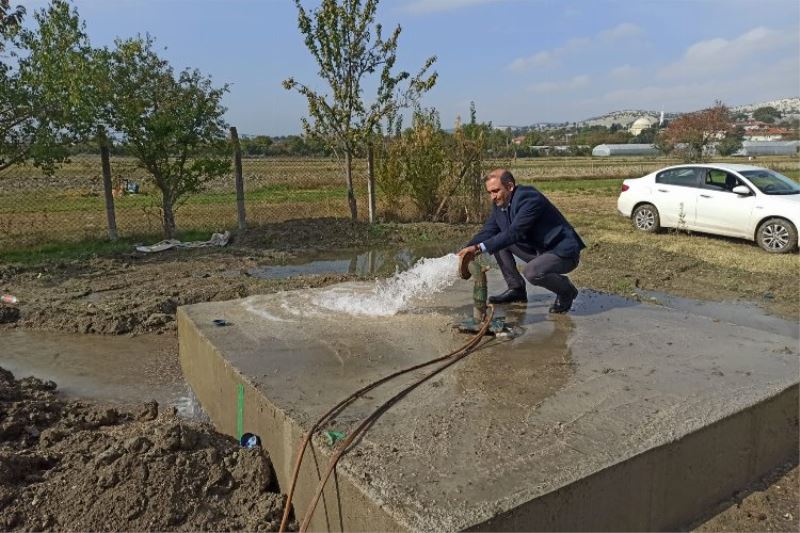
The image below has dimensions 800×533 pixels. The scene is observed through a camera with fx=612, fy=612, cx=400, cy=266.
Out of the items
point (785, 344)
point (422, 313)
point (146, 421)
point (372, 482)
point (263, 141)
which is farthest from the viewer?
point (263, 141)

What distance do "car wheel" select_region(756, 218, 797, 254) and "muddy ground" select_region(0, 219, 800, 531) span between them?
196 cm

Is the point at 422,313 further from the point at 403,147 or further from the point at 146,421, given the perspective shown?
the point at 403,147

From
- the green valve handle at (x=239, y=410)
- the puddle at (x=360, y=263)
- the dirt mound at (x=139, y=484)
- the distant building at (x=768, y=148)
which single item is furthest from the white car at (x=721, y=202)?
the distant building at (x=768, y=148)

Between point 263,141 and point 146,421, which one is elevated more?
point 263,141

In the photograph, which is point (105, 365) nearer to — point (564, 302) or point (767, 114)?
point (564, 302)

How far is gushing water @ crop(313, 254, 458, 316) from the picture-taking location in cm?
554

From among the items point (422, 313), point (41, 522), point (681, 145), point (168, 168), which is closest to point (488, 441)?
point (41, 522)

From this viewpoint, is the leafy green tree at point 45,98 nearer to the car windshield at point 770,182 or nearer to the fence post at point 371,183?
the fence post at point 371,183

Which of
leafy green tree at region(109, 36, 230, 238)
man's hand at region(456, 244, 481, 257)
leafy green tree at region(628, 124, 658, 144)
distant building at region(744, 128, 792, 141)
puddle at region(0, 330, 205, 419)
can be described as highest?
leafy green tree at region(628, 124, 658, 144)

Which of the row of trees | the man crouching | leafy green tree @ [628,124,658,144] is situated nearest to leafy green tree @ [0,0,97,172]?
the row of trees

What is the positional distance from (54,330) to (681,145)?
29.6 metres

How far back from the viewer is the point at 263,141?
13.9 m

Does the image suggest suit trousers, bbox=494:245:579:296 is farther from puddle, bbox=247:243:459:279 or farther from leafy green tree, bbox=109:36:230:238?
leafy green tree, bbox=109:36:230:238

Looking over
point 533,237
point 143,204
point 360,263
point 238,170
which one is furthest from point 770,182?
point 143,204
